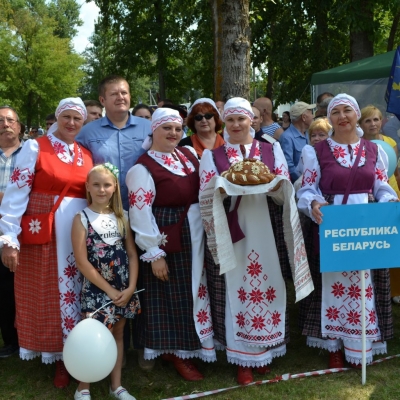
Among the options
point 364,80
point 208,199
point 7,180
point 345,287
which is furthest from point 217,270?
point 364,80

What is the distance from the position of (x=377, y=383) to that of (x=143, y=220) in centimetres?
192

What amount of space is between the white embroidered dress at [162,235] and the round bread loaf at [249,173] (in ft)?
1.33

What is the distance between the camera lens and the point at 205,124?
4152mm

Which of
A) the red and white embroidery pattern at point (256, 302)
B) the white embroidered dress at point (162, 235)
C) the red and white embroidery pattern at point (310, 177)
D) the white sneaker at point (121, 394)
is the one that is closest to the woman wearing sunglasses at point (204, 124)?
the white embroidered dress at point (162, 235)

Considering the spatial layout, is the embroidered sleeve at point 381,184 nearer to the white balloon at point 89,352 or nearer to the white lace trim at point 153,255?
the white lace trim at point 153,255

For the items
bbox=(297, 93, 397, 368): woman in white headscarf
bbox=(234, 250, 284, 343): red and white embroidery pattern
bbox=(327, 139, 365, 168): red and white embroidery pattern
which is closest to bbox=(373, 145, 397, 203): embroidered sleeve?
bbox=(297, 93, 397, 368): woman in white headscarf

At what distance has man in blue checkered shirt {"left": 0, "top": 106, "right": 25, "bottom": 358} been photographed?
4.25 metres

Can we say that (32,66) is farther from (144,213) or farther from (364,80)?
(144,213)

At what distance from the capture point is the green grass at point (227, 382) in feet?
11.4

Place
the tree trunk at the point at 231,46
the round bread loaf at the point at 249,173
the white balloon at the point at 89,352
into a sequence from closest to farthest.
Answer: the white balloon at the point at 89,352 < the round bread loaf at the point at 249,173 < the tree trunk at the point at 231,46

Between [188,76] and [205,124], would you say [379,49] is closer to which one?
[188,76]

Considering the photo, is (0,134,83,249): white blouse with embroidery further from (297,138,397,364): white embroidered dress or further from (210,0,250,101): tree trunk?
(210,0,250,101): tree trunk

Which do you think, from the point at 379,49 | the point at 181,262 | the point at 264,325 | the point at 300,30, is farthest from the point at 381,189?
the point at 379,49

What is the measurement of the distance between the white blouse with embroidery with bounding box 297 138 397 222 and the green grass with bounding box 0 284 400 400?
1.15m
